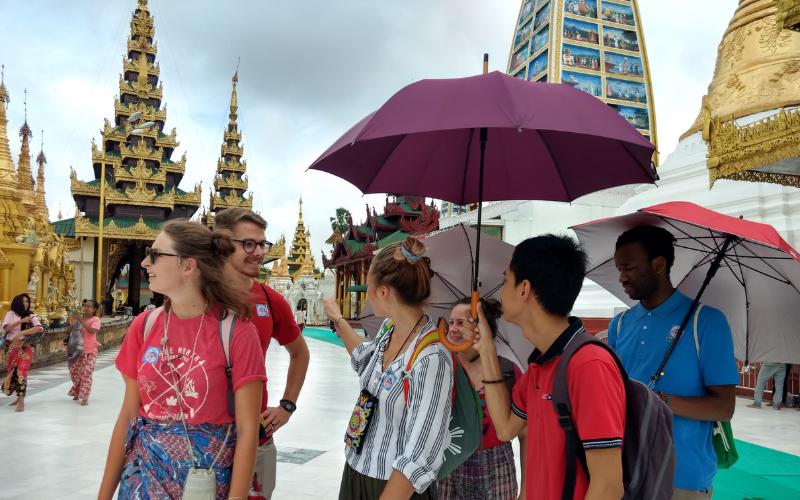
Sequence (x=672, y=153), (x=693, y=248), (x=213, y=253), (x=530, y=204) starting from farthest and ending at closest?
(x=530, y=204) → (x=672, y=153) → (x=693, y=248) → (x=213, y=253)

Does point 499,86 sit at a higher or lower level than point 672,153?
lower

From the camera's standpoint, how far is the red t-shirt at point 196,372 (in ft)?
6.23

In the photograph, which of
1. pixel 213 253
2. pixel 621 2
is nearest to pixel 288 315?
pixel 213 253

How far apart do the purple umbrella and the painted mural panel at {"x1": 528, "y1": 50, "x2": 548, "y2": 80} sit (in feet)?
82.7

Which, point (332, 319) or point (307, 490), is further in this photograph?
point (307, 490)

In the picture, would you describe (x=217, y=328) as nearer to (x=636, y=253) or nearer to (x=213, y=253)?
(x=213, y=253)

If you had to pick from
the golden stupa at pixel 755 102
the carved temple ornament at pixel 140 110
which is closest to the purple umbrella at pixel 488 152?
the golden stupa at pixel 755 102

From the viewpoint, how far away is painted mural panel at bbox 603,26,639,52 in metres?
27.0

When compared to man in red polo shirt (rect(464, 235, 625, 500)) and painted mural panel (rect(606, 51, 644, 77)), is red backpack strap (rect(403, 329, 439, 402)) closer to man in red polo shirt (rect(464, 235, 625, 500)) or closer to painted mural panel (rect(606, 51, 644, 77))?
man in red polo shirt (rect(464, 235, 625, 500))

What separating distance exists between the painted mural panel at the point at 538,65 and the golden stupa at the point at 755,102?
16.0 meters

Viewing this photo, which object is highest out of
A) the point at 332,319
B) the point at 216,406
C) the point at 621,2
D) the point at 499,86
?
the point at 621,2

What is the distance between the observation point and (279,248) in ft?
124

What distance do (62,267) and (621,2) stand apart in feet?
77.8

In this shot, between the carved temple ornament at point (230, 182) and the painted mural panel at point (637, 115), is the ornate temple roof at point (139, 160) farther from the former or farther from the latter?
the painted mural panel at point (637, 115)
